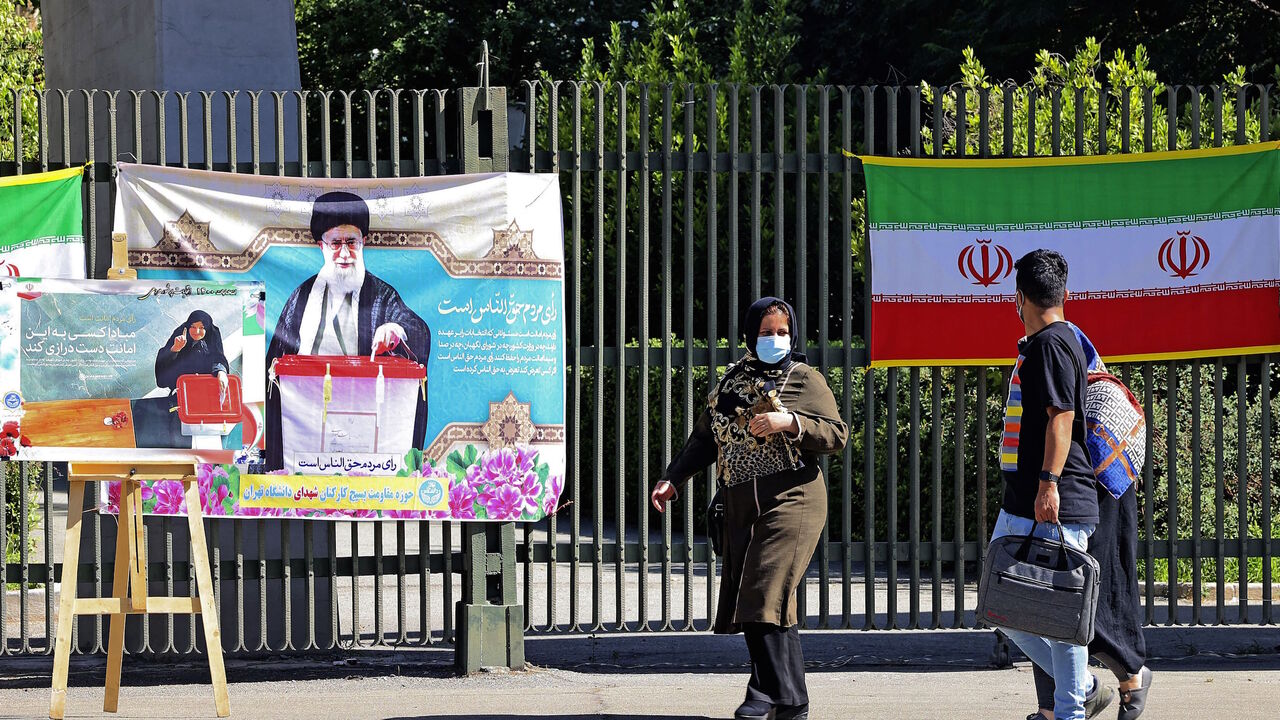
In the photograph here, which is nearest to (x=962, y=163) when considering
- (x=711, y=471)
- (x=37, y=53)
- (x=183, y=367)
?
(x=711, y=471)

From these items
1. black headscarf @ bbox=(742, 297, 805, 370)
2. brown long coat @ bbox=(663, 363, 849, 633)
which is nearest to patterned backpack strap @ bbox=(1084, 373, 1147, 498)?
brown long coat @ bbox=(663, 363, 849, 633)

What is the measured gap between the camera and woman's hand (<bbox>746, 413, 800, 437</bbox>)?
5336mm

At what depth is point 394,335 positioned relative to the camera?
6.38 meters

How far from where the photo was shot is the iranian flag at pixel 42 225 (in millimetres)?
6203

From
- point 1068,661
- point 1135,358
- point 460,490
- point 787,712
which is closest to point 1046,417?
point 1068,661

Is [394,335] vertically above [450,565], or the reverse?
[394,335]

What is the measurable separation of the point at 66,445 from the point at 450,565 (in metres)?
1.75

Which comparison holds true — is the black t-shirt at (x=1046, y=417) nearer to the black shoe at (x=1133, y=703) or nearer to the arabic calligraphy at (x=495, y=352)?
the black shoe at (x=1133, y=703)

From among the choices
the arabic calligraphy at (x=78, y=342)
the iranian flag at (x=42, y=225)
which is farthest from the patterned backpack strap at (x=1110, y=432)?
the iranian flag at (x=42, y=225)

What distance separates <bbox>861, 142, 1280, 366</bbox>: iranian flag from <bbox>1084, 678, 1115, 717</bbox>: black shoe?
70.1 inches

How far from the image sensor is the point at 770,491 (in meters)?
5.50

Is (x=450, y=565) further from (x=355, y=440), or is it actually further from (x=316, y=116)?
(x=316, y=116)

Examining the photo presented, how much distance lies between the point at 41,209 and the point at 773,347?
3.25m

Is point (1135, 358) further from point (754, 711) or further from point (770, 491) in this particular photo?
point (754, 711)
